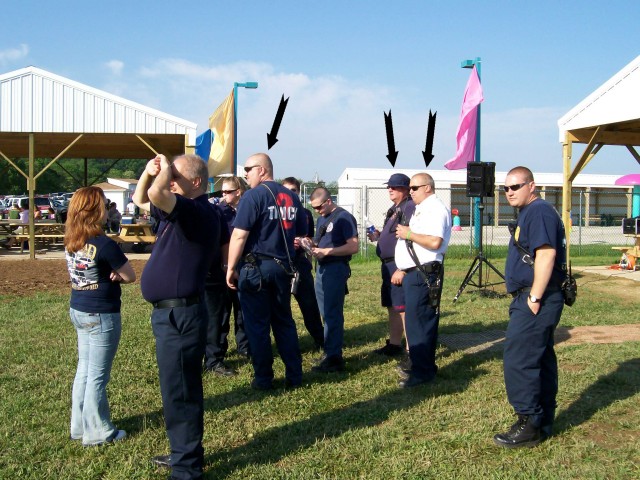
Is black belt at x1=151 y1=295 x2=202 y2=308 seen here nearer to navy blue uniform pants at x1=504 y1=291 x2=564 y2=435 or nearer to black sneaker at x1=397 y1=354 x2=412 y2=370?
navy blue uniform pants at x1=504 y1=291 x2=564 y2=435

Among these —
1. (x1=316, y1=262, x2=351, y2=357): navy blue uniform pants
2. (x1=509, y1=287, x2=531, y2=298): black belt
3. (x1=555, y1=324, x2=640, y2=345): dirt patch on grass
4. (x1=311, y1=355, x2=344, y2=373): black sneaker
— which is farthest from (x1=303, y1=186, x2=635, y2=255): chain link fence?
(x1=509, y1=287, x2=531, y2=298): black belt

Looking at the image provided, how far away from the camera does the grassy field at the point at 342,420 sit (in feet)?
12.0

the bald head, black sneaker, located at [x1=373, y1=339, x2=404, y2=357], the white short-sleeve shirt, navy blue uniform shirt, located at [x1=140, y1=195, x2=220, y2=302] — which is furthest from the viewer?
black sneaker, located at [x1=373, y1=339, x2=404, y2=357]

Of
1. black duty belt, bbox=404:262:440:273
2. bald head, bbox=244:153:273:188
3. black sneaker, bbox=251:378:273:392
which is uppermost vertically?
bald head, bbox=244:153:273:188

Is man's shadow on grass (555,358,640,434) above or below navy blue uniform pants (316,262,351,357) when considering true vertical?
below

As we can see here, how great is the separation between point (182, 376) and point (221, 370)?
7.73 ft

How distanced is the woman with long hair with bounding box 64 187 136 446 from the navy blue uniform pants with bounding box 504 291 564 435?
8.33 feet

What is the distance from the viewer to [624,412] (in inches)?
181

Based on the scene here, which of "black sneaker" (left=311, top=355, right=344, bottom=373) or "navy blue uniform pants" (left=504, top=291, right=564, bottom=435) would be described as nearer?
"navy blue uniform pants" (left=504, top=291, right=564, bottom=435)

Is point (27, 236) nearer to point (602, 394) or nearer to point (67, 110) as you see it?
point (67, 110)

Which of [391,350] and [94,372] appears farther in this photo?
[391,350]

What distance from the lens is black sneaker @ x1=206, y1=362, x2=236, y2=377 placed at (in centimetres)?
563

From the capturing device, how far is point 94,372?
3.98 meters

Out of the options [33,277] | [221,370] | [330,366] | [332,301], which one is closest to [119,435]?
[221,370]
